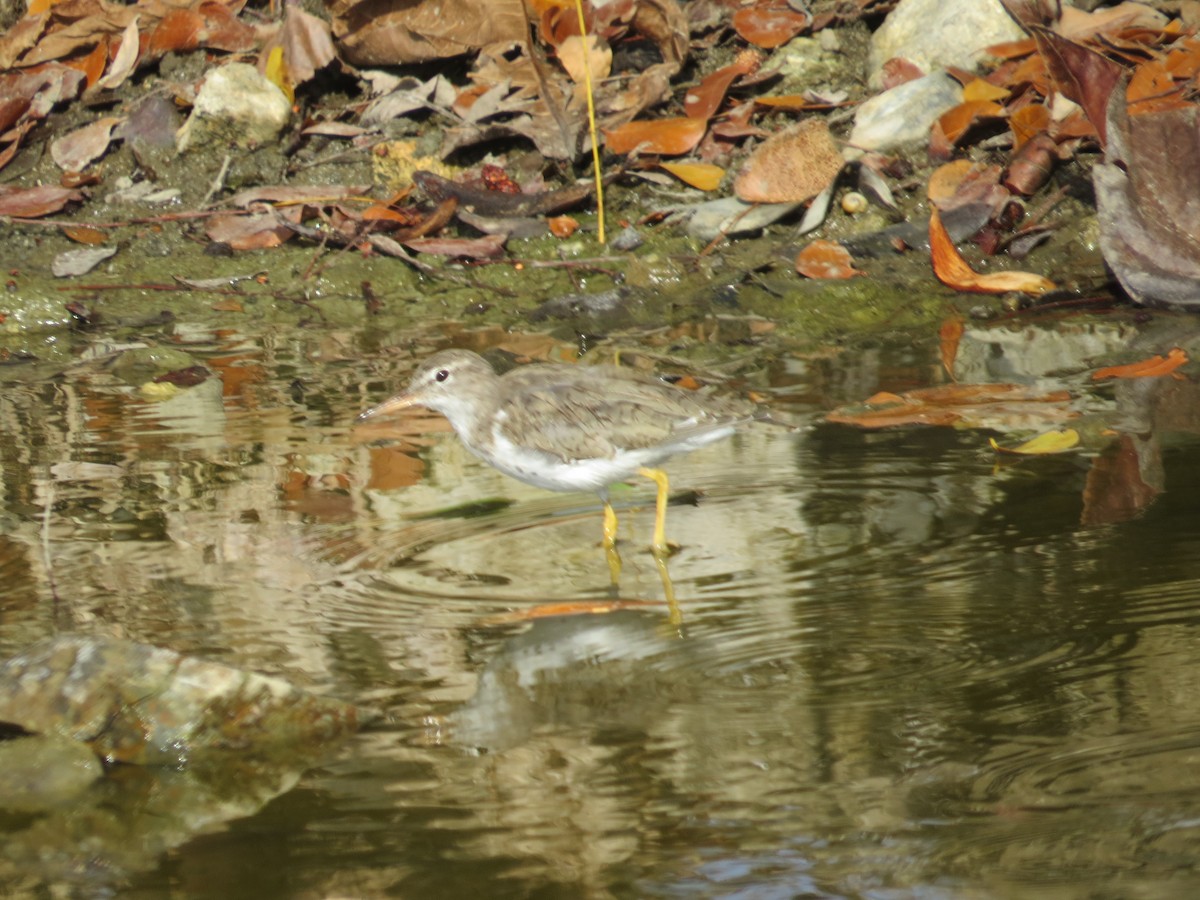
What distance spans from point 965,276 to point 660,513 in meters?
3.33

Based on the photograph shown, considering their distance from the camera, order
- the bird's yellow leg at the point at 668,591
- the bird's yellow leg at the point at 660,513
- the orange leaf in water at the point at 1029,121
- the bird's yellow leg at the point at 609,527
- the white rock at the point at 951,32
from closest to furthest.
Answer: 1. the bird's yellow leg at the point at 668,591
2. the bird's yellow leg at the point at 660,513
3. the bird's yellow leg at the point at 609,527
4. the orange leaf in water at the point at 1029,121
5. the white rock at the point at 951,32

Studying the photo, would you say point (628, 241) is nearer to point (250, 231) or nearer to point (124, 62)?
point (250, 231)

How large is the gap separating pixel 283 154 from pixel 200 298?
4.47ft

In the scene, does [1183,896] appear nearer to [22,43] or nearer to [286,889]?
[286,889]

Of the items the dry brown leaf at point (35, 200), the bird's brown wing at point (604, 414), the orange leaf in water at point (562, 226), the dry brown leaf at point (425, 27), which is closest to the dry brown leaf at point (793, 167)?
the orange leaf in water at point (562, 226)

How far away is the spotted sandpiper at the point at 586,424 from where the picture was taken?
5230 mm

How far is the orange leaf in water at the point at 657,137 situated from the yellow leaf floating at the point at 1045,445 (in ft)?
13.0

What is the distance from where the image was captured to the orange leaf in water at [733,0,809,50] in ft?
31.9

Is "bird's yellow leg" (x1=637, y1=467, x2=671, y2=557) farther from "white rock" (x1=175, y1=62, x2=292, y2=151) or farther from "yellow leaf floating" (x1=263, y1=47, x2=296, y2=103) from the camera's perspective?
"yellow leaf floating" (x1=263, y1=47, x2=296, y2=103)

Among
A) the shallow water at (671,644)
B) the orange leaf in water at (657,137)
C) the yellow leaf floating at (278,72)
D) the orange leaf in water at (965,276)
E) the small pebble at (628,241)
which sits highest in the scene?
the yellow leaf floating at (278,72)

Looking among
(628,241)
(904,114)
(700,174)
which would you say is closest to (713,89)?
(700,174)

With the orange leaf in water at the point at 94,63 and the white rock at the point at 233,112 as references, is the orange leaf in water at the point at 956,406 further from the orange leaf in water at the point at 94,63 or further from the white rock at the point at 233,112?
the orange leaf in water at the point at 94,63

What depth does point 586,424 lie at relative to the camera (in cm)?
535

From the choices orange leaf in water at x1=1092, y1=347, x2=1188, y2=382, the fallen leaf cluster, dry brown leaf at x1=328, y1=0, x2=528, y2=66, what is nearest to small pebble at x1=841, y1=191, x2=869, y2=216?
the fallen leaf cluster
